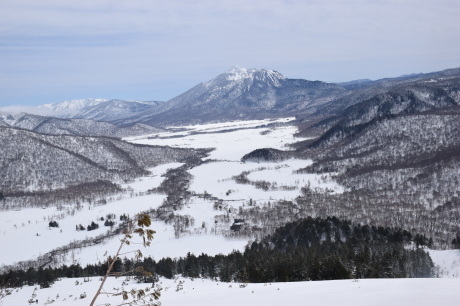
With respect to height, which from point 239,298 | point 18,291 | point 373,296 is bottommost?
point 18,291

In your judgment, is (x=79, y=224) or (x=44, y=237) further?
(x=79, y=224)

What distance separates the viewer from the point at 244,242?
132 m

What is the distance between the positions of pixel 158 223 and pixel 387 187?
388ft

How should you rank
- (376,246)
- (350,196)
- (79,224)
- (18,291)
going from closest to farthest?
(18,291) < (376,246) < (79,224) < (350,196)

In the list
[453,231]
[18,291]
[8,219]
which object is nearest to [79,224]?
[8,219]

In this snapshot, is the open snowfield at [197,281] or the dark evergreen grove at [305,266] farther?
the dark evergreen grove at [305,266]

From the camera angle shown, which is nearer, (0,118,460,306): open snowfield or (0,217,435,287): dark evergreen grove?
(0,118,460,306): open snowfield

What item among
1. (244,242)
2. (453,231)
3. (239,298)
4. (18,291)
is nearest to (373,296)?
(239,298)

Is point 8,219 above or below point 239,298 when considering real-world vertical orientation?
below

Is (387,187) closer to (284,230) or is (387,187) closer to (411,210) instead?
(411,210)

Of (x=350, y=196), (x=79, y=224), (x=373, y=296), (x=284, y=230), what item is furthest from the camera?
(x=350, y=196)

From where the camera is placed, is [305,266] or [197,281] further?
[197,281]

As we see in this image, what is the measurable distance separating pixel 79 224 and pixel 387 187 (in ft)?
501

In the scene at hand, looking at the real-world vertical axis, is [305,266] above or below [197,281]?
above
